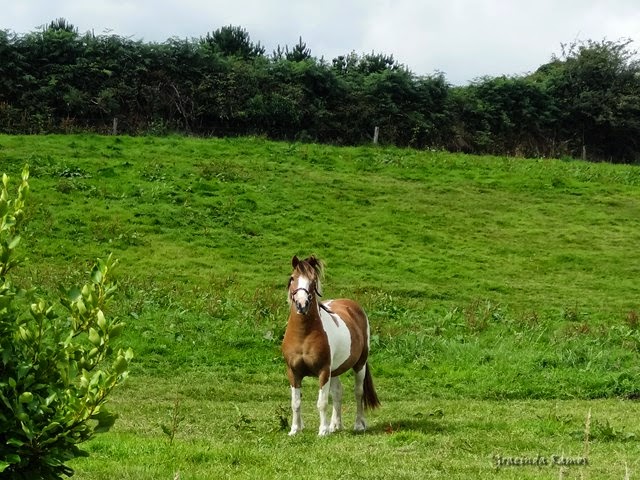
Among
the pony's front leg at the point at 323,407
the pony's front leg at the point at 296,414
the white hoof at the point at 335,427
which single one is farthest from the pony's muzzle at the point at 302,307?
the white hoof at the point at 335,427

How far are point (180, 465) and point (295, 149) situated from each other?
2852cm

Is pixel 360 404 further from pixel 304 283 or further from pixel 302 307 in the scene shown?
pixel 304 283

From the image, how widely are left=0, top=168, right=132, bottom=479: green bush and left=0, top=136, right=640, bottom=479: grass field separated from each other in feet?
8.13

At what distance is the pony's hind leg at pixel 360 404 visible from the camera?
1094 centimetres

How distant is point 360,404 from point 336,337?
3.39ft

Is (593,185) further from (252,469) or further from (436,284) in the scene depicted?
(252,469)

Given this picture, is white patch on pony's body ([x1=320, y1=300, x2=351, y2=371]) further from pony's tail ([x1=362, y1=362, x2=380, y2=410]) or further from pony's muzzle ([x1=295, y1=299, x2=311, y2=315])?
pony's tail ([x1=362, y1=362, x2=380, y2=410])

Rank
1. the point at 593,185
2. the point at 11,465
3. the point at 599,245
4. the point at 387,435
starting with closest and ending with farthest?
1. the point at 11,465
2. the point at 387,435
3. the point at 599,245
4. the point at 593,185

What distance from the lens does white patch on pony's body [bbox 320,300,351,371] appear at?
10.7 metres

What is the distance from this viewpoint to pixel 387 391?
14.5 m

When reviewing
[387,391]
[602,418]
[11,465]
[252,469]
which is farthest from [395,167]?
[11,465]

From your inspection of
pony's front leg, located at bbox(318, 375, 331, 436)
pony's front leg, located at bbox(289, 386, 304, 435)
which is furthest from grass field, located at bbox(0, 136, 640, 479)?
pony's front leg, located at bbox(318, 375, 331, 436)

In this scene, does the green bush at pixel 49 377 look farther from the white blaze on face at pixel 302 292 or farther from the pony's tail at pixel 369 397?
the pony's tail at pixel 369 397

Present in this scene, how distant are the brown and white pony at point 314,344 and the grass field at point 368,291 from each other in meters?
0.44
